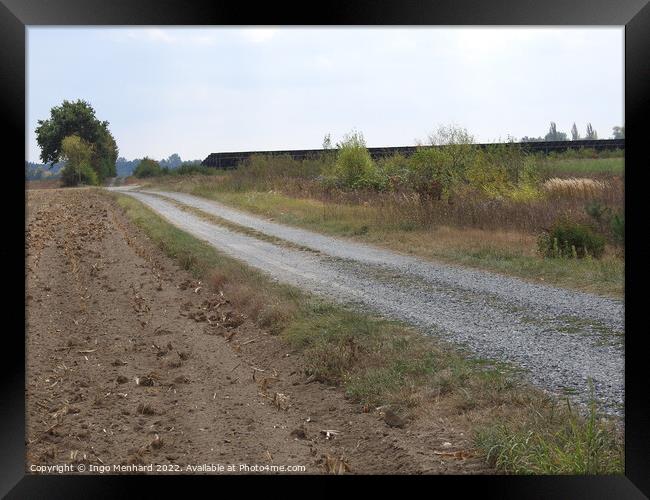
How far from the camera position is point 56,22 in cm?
390

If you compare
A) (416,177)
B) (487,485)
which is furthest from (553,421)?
(416,177)

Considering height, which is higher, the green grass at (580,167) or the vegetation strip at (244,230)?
the green grass at (580,167)

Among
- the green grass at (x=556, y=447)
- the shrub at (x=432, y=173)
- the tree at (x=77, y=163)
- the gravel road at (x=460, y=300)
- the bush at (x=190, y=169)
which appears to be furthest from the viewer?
the shrub at (x=432, y=173)

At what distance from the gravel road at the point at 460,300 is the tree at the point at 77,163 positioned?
0.61 meters

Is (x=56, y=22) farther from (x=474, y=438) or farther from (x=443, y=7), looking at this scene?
(x=474, y=438)

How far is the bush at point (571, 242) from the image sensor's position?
862 centimetres

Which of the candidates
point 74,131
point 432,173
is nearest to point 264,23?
point 74,131

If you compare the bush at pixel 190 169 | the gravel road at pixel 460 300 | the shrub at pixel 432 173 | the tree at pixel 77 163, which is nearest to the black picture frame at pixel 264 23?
the gravel road at pixel 460 300

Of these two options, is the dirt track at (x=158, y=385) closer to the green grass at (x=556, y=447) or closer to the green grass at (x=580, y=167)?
the green grass at (x=556, y=447)

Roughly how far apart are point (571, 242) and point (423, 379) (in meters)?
4.84

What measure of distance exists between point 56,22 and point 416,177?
16.5 ft

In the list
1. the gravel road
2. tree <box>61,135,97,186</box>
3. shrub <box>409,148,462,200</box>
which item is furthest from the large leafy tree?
shrub <box>409,148,462,200</box>

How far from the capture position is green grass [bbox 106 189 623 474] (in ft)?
12.3

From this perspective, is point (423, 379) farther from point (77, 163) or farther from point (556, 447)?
point (77, 163)
